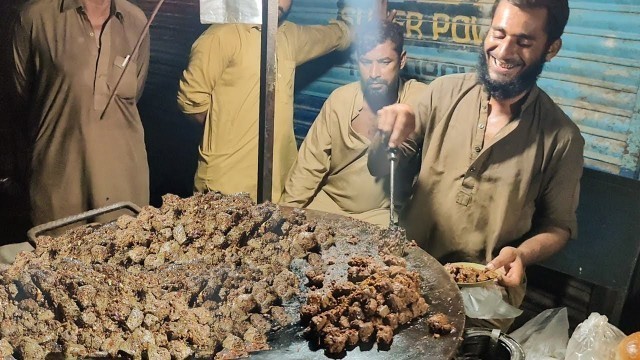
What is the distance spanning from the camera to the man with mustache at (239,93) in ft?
15.8

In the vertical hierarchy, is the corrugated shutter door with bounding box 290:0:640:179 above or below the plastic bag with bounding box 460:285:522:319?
above

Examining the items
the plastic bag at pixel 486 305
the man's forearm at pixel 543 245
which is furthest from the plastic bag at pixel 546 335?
the plastic bag at pixel 486 305

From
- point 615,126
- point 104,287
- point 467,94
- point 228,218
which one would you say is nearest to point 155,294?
point 104,287

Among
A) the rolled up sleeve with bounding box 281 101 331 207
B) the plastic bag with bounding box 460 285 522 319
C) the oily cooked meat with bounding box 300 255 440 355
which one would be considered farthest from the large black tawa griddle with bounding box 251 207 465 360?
the rolled up sleeve with bounding box 281 101 331 207

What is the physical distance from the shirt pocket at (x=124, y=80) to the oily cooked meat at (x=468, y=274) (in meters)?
3.10

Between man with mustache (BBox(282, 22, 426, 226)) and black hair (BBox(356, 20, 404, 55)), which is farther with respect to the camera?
man with mustache (BBox(282, 22, 426, 226))

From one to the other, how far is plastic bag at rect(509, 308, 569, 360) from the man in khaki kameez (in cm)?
376

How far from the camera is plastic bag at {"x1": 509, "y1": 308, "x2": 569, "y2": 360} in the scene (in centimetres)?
420

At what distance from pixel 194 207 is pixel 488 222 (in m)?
2.44

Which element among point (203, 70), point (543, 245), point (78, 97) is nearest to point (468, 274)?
point (543, 245)

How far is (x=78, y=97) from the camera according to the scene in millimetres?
4414

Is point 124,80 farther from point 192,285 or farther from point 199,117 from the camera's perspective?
point 192,285

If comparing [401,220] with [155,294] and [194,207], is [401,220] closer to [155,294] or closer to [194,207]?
[194,207]

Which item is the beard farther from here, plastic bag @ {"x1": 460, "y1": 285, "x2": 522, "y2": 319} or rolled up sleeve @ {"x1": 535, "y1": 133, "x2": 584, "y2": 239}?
plastic bag @ {"x1": 460, "y1": 285, "x2": 522, "y2": 319}
